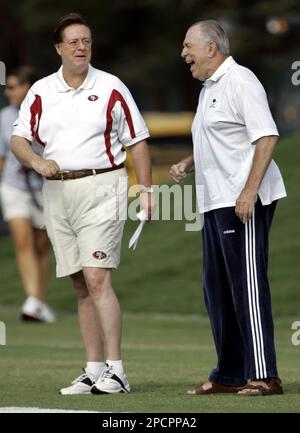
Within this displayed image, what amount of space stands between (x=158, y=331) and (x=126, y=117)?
6.55 metres

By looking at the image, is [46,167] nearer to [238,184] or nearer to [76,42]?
[76,42]

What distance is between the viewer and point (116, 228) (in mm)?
9633

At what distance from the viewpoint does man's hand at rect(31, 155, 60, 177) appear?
930cm

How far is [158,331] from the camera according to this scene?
15930 millimetres

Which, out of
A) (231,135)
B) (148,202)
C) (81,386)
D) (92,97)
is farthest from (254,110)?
(81,386)

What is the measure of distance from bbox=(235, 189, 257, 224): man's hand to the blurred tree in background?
38.3m

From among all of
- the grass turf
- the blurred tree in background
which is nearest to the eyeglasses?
the grass turf

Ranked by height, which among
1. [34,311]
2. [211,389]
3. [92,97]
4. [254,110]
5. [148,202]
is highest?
[92,97]

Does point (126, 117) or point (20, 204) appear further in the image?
point (20, 204)

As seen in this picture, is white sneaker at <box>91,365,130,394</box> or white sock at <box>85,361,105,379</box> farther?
white sock at <box>85,361,105,379</box>

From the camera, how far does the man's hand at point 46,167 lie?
9.30 meters

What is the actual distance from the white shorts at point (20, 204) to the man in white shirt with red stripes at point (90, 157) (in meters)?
6.68

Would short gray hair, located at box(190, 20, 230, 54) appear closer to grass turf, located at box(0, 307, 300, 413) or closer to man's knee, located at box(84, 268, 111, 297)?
man's knee, located at box(84, 268, 111, 297)

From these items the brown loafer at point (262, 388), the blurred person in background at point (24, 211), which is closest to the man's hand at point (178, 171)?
the brown loafer at point (262, 388)
